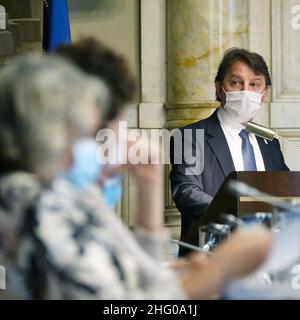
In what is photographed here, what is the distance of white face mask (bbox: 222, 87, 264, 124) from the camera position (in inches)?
217

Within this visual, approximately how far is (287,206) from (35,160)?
68cm

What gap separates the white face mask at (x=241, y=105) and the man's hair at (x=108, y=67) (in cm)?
274

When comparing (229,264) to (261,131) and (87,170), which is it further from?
(261,131)

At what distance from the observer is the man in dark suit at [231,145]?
554 cm

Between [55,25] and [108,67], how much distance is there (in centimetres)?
407

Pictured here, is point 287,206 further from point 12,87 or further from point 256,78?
point 256,78

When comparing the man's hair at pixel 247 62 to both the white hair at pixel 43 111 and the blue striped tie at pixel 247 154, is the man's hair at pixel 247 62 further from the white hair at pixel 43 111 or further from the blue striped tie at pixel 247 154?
the white hair at pixel 43 111

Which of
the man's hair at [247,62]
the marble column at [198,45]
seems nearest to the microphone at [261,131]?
the man's hair at [247,62]

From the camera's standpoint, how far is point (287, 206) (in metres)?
3.02

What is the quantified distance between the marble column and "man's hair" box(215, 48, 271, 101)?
7.97 feet

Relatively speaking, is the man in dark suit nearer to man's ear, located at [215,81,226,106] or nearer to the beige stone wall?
man's ear, located at [215,81,226,106]

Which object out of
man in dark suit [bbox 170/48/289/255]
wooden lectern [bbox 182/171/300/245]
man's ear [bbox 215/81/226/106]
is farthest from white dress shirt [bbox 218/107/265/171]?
wooden lectern [bbox 182/171/300/245]

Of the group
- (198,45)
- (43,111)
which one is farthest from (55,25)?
(43,111)
